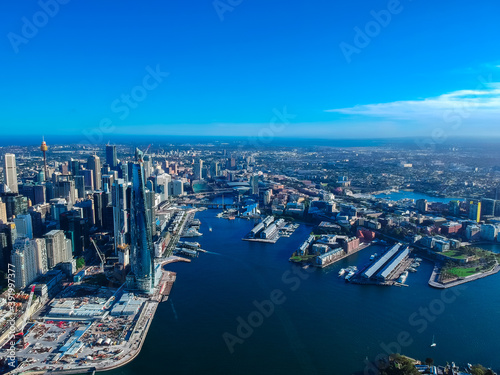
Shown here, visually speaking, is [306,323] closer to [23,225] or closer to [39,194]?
[23,225]

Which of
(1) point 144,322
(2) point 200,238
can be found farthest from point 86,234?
(1) point 144,322

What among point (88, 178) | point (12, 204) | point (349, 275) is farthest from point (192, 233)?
point (88, 178)

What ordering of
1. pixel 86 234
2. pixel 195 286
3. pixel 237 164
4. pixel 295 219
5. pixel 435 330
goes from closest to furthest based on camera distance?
pixel 435 330, pixel 195 286, pixel 86 234, pixel 295 219, pixel 237 164

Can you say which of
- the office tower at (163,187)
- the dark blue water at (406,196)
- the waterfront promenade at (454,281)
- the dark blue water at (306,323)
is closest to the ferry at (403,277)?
the dark blue water at (306,323)

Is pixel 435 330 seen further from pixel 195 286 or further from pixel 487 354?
pixel 195 286

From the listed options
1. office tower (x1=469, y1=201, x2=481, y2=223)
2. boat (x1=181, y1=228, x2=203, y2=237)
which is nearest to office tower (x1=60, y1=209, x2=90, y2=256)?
boat (x1=181, y1=228, x2=203, y2=237)

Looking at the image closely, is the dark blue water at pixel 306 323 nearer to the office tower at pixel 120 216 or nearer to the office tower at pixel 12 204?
the office tower at pixel 120 216

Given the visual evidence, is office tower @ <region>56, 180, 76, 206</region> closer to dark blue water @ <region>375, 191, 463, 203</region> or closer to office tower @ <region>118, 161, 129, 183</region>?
office tower @ <region>118, 161, 129, 183</region>
